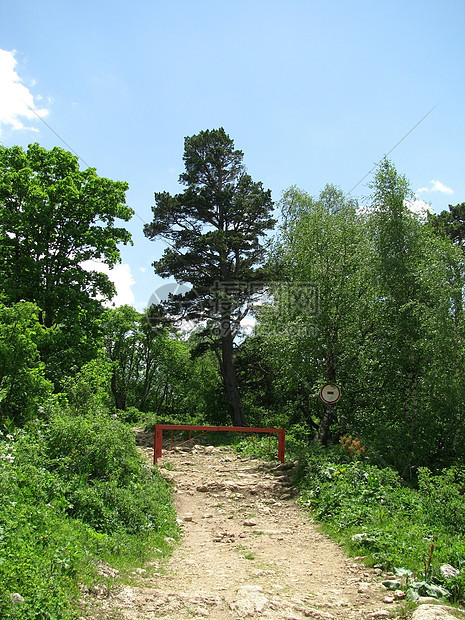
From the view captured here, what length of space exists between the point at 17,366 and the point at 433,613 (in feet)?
27.6

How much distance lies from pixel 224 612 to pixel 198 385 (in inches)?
1049

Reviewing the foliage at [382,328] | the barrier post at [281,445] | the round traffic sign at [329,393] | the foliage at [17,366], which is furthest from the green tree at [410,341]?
the foliage at [17,366]

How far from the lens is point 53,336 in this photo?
14766mm

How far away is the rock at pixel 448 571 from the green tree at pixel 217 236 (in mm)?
14899

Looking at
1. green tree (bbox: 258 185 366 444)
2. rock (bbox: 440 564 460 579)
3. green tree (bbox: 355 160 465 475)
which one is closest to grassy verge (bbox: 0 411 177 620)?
rock (bbox: 440 564 460 579)

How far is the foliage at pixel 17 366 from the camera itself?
9.61 metres

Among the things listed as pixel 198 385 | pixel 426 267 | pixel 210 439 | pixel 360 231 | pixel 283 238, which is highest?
pixel 283 238

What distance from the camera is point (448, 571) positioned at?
544 centimetres

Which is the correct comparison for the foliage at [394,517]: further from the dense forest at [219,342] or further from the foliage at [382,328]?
the foliage at [382,328]

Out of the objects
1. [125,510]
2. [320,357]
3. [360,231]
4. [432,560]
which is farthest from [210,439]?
[432,560]

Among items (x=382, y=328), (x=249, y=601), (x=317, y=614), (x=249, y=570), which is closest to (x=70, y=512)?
(x=249, y=570)

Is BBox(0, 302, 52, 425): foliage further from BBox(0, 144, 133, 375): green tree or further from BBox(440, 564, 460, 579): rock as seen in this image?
BBox(440, 564, 460, 579): rock

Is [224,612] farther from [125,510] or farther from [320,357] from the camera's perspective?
[320,357]

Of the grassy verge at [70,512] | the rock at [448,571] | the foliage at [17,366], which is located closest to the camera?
the grassy verge at [70,512]
